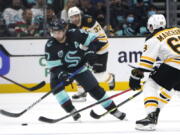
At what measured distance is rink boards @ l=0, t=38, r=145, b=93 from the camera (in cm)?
779

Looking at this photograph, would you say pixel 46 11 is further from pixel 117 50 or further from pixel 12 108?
pixel 12 108

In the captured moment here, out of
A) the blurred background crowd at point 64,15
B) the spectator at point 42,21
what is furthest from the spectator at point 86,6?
the spectator at point 42,21

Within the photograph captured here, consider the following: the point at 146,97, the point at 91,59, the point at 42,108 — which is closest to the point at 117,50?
the point at 42,108

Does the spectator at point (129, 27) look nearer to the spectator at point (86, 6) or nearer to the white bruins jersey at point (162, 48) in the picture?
the spectator at point (86, 6)

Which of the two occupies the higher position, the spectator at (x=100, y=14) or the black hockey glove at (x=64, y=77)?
the spectator at (x=100, y=14)

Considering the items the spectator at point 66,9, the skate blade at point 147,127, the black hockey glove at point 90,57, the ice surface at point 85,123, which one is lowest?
the ice surface at point 85,123

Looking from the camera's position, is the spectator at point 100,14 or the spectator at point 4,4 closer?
the spectator at point 4,4

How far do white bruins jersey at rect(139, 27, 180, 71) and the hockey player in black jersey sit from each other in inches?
28.8

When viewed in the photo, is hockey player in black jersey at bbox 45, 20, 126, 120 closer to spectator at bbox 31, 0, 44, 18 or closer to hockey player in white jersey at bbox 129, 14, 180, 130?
hockey player in white jersey at bbox 129, 14, 180, 130

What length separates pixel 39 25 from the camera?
8.04 metres

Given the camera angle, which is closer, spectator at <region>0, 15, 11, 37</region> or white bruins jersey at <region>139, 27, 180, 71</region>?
white bruins jersey at <region>139, 27, 180, 71</region>

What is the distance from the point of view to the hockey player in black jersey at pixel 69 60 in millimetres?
5047

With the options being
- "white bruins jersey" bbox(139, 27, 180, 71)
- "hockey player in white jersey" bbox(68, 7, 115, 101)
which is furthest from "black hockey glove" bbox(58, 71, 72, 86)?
"hockey player in white jersey" bbox(68, 7, 115, 101)

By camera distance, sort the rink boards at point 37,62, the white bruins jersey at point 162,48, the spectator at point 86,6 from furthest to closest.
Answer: the spectator at point 86,6
the rink boards at point 37,62
the white bruins jersey at point 162,48
